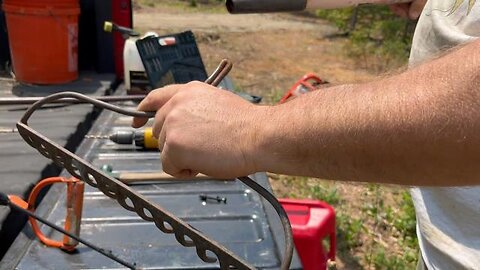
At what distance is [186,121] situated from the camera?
1.03m

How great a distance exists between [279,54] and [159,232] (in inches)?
367

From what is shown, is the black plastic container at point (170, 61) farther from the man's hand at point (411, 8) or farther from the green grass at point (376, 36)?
the green grass at point (376, 36)

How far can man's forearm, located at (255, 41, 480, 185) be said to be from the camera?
84cm

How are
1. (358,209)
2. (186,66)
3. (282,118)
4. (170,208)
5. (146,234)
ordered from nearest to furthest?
(282,118) < (146,234) < (170,208) < (186,66) < (358,209)

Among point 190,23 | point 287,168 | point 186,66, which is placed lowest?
point 190,23

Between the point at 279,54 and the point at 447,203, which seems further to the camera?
the point at 279,54

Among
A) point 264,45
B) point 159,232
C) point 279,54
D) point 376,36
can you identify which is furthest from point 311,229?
point 376,36

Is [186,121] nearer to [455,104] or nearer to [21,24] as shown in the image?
[455,104]

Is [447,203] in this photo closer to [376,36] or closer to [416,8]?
[416,8]

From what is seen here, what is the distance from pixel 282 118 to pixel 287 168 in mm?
80

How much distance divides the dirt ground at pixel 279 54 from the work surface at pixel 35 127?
1.77 meters

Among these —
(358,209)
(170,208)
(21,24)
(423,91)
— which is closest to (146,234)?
(170,208)

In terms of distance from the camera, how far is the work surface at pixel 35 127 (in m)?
1.71

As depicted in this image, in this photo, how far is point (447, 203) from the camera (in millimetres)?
1401
